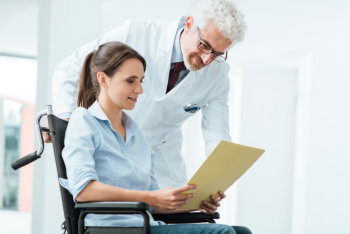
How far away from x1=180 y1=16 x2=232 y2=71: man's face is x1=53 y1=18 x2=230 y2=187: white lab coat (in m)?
0.11

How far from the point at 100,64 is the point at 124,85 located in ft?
0.34

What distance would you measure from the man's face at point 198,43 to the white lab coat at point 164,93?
0.11 meters

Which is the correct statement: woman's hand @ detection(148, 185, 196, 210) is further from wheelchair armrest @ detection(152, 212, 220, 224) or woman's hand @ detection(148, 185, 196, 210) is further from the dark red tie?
the dark red tie

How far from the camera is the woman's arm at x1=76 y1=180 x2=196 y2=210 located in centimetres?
132

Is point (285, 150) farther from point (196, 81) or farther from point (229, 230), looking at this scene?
point (229, 230)

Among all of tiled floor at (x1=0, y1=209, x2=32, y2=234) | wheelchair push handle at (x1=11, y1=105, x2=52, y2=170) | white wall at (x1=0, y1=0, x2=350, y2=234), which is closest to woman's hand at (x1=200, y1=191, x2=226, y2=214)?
wheelchair push handle at (x1=11, y1=105, x2=52, y2=170)

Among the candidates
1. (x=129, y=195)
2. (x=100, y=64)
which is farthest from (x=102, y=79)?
(x=129, y=195)

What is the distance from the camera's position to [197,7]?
1802mm

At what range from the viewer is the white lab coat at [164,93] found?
194 cm

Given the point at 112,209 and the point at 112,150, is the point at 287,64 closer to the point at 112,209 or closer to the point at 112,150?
the point at 112,150

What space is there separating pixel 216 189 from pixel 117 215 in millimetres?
330

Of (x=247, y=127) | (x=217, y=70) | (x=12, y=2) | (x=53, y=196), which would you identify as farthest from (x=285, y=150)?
(x=217, y=70)

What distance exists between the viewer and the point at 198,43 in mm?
1751

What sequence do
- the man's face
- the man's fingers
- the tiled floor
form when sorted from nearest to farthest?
the man's fingers → the man's face → the tiled floor
